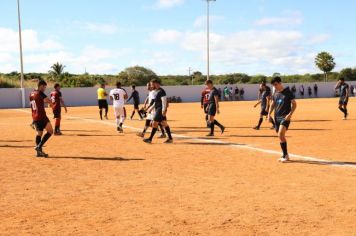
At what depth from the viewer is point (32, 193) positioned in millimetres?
7637

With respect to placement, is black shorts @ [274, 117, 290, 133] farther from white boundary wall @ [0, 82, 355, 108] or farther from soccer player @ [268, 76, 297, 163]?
white boundary wall @ [0, 82, 355, 108]

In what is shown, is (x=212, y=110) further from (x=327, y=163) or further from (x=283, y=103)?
(x=327, y=163)

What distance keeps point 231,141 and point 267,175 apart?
218 inches

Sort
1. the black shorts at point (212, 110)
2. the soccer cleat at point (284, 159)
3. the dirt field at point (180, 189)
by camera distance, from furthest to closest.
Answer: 1. the black shorts at point (212, 110)
2. the soccer cleat at point (284, 159)
3. the dirt field at point (180, 189)

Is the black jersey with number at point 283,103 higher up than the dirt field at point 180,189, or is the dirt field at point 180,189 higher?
the black jersey with number at point 283,103

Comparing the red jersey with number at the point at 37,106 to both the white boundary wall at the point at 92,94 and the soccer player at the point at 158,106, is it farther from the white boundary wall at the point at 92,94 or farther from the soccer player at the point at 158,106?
the white boundary wall at the point at 92,94

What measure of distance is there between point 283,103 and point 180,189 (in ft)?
12.3

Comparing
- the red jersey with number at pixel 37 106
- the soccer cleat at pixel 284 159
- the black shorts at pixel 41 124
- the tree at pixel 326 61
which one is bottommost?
the soccer cleat at pixel 284 159

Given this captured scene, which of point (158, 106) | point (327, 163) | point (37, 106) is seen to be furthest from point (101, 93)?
point (327, 163)

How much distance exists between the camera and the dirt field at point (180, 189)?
5746mm

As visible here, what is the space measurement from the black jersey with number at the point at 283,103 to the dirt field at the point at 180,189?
1068 millimetres

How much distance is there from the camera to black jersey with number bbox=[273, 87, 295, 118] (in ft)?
34.0

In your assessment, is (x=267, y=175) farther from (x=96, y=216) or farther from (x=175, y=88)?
(x=175, y=88)

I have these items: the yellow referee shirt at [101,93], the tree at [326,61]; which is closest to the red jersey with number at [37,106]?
the yellow referee shirt at [101,93]
